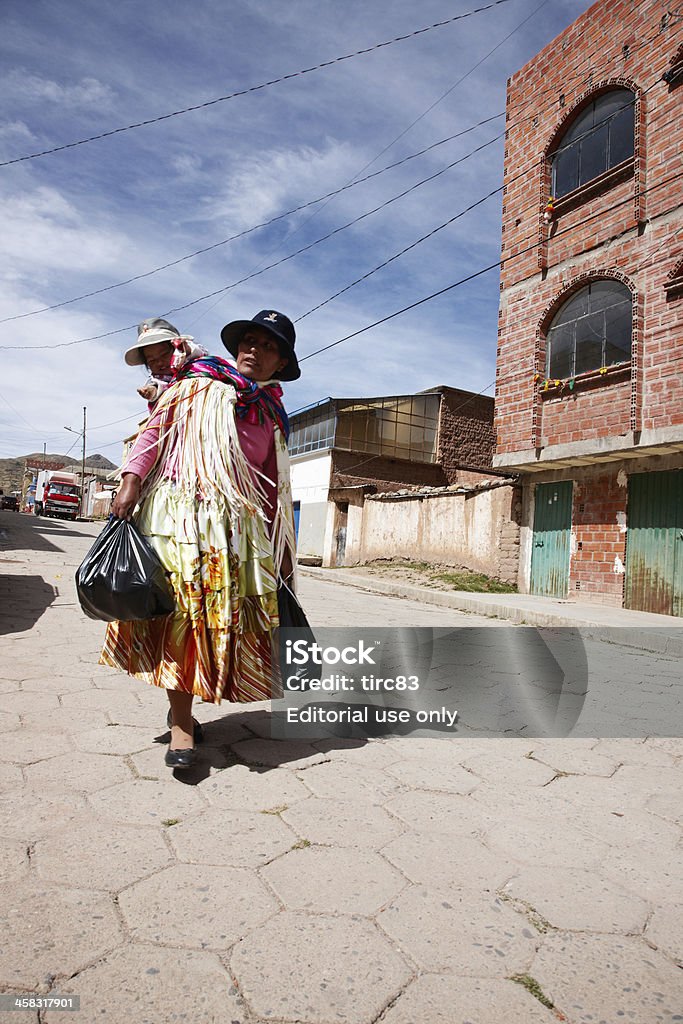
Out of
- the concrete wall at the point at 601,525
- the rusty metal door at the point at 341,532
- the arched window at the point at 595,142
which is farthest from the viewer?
the rusty metal door at the point at 341,532

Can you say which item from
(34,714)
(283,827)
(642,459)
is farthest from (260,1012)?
(642,459)

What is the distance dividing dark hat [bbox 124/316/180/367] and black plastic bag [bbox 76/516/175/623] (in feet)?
2.61

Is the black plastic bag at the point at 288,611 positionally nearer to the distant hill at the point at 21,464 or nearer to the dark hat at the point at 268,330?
the dark hat at the point at 268,330

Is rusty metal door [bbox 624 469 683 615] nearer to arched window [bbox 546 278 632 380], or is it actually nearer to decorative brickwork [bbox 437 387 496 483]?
arched window [bbox 546 278 632 380]

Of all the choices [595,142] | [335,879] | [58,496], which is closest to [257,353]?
[335,879]

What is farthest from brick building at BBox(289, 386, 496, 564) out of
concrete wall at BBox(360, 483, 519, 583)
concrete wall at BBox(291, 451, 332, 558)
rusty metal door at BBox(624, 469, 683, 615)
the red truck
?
the red truck

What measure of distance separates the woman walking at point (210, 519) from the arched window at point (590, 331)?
9.64 metres

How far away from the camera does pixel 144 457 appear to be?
7.84 feet

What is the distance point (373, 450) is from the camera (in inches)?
933

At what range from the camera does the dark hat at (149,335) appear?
255cm

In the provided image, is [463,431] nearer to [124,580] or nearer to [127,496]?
[127,496]

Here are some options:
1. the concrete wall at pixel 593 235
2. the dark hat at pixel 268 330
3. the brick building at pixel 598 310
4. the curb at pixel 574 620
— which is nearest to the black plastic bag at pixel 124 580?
the dark hat at pixel 268 330

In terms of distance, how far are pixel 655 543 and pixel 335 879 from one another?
9.89 m

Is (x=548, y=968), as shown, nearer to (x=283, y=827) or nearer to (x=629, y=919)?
(x=629, y=919)
